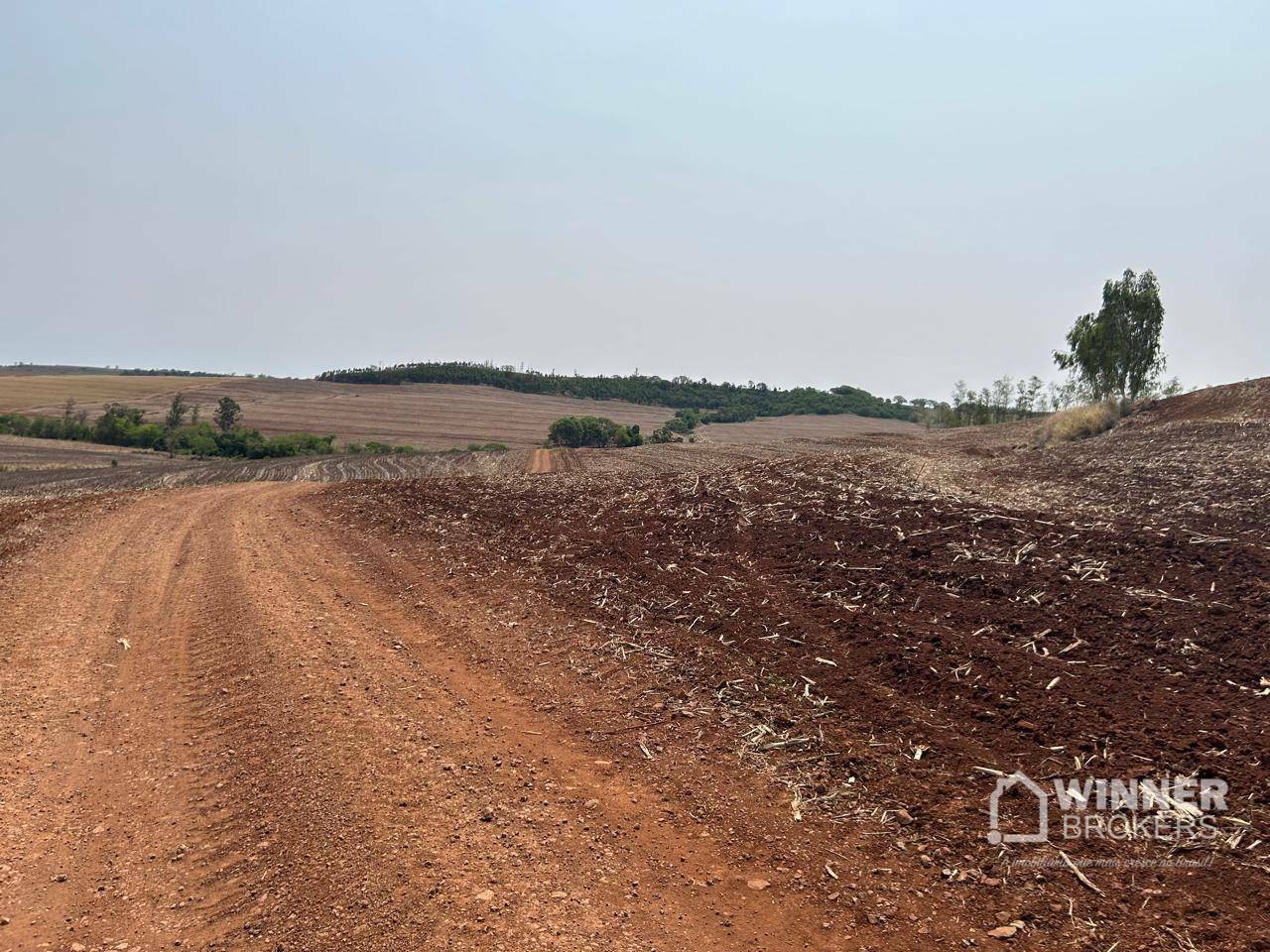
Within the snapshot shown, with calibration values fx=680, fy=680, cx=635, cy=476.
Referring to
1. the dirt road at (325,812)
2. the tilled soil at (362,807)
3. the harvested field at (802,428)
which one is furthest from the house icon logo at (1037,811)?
the harvested field at (802,428)

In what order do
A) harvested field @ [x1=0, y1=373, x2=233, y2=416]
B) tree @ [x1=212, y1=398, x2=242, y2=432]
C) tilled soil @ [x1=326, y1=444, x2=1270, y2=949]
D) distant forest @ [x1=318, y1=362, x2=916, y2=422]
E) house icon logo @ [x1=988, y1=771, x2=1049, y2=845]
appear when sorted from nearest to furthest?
tilled soil @ [x1=326, y1=444, x2=1270, y2=949] < house icon logo @ [x1=988, y1=771, x2=1049, y2=845] < tree @ [x1=212, y1=398, x2=242, y2=432] < harvested field @ [x1=0, y1=373, x2=233, y2=416] < distant forest @ [x1=318, y1=362, x2=916, y2=422]

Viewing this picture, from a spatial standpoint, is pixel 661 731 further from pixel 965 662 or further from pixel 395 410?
pixel 395 410

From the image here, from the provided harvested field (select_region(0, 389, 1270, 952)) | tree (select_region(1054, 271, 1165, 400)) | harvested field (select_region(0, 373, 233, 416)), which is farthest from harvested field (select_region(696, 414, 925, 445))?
harvested field (select_region(0, 373, 233, 416))

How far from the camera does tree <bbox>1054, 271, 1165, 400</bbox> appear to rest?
31.6 meters

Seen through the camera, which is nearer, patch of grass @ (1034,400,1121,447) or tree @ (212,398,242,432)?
patch of grass @ (1034,400,1121,447)

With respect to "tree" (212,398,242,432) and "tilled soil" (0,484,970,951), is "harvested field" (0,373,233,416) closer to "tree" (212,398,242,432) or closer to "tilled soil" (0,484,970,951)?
"tree" (212,398,242,432)

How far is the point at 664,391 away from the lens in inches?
4897

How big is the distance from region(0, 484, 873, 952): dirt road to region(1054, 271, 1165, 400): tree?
115ft

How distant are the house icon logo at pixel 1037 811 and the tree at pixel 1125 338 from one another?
3348 centimetres

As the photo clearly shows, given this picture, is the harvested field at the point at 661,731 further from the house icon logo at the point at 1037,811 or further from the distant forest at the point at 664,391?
the distant forest at the point at 664,391

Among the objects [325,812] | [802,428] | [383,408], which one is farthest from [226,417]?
[325,812]

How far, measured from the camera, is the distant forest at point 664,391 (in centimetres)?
10388

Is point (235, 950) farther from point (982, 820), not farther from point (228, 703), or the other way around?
point (982, 820)

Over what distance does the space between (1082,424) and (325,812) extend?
1111 inches
